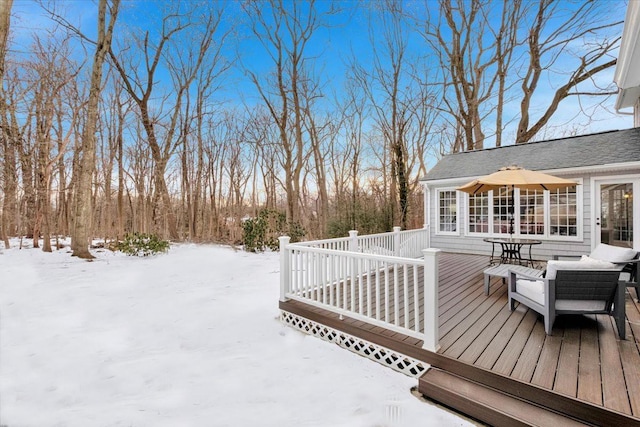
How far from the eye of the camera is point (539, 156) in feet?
25.1

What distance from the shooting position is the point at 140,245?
859 cm

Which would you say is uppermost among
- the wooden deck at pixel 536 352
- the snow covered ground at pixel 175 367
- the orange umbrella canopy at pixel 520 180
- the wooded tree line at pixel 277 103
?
the wooded tree line at pixel 277 103

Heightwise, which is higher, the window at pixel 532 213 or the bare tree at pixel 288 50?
the bare tree at pixel 288 50

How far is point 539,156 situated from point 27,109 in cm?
1489

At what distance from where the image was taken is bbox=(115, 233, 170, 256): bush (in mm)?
8523

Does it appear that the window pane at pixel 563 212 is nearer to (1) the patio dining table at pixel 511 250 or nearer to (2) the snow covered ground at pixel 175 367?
(1) the patio dining table at pixel 511 250

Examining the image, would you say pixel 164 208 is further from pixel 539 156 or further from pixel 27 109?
pixel 539 156

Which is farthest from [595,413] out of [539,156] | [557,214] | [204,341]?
[539,156]

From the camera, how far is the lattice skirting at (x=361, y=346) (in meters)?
2.84

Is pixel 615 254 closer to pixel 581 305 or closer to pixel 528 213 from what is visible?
pixel 581 305

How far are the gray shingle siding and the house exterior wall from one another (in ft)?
0.98

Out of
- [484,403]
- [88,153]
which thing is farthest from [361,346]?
[88,153]

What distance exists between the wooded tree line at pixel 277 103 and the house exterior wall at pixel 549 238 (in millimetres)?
2410

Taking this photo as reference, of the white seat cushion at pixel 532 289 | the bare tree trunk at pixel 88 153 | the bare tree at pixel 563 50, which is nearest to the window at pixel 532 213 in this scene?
the white seat cushion at pixel 532 289
